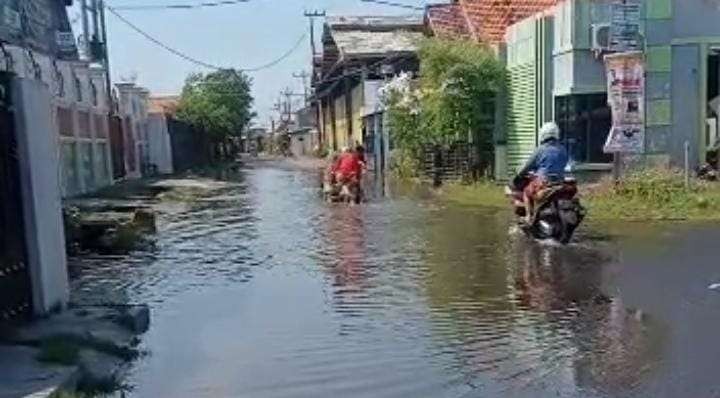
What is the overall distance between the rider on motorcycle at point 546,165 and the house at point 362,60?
22.3 m

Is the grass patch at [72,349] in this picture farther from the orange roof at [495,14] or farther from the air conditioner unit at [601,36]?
the orange roof at [495,14]

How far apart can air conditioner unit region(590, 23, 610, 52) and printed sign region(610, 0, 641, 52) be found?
0.20 metres

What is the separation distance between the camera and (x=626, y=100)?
1844 cm

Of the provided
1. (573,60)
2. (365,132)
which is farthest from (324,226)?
(365,132)

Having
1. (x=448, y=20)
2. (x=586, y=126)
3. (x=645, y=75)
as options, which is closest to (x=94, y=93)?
(x=448, y=20)

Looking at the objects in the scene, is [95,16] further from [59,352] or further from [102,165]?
[59,352]

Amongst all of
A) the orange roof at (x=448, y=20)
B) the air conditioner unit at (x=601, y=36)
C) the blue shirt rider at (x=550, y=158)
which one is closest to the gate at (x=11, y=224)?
the blue shirt rider at (x=550, y=158)

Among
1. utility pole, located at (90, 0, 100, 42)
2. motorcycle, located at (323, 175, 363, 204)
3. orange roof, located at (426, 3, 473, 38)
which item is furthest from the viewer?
utility pole, located at (90, 0, 100, 42)

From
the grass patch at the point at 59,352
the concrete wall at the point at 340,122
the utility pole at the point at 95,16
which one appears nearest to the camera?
the grass patch at the point at 59,352

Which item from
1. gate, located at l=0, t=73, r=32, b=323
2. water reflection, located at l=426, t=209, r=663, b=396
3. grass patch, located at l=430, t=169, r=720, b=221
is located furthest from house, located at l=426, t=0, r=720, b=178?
gate, located at l=0, t=73, r=32, b=323

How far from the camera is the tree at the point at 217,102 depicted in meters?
58.4

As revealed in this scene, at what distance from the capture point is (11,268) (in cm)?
791

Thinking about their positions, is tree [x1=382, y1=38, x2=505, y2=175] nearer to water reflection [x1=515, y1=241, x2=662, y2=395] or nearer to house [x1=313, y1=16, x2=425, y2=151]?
house [x1=313, y1=16, x2=425, y2=151]

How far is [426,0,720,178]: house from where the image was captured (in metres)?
21.0
